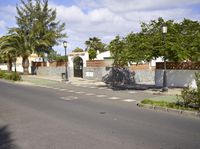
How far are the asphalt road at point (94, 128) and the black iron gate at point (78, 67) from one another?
2180 centimetres

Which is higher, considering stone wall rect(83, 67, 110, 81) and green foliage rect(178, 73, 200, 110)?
stone wall rect(83, 67, 110, 81)

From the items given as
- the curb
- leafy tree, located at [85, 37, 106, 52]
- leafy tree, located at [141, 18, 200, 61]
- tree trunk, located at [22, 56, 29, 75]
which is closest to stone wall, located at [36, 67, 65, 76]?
tree trunk, located at [22, 56, 29, 75]

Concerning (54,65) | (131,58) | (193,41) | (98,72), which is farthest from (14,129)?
(54,65)

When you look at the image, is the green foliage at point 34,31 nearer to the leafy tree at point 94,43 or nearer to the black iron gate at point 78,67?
the black iron gate at point 78,67

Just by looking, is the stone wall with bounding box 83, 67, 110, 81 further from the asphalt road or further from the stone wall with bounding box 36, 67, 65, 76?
the asphalt road

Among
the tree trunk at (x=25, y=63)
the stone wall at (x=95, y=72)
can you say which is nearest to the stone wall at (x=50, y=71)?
the tree trunk at (x=25, y=63)

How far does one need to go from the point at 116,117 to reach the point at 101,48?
65147mm

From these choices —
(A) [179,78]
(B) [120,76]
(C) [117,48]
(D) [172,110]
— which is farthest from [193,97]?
(B) [120,76]

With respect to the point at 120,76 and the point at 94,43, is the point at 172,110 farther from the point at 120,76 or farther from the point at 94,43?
the point at 94,43

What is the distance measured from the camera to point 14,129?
9.48 meters

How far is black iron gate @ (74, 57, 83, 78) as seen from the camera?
35.7 metres

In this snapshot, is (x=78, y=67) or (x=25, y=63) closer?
(x=78, y=67)

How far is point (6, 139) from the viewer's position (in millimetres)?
8305

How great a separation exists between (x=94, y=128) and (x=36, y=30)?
32.2 meters
